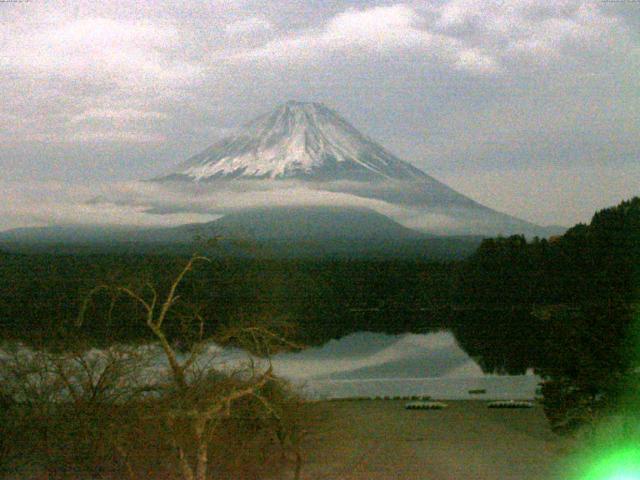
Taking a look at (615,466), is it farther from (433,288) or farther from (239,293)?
(433,288)

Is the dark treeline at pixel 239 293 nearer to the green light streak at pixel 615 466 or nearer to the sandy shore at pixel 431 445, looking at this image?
the sandy shore at pixel 431 445

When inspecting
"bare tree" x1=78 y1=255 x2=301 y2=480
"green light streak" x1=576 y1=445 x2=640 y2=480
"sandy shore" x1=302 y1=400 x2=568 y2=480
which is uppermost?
"bare tree" x1=78 y1=255 x2=301 y2=480

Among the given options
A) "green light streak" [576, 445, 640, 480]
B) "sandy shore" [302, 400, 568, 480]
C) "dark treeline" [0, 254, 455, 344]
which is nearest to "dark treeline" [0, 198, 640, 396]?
"dark treeline" [0, 254, 455, 344]

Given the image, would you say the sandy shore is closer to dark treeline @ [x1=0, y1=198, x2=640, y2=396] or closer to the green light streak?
the green light streak

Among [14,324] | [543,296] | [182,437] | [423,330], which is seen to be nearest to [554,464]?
[182,437]

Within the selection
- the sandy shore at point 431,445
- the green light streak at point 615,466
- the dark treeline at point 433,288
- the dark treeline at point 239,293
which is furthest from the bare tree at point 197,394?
the dark treeline at point 433,288

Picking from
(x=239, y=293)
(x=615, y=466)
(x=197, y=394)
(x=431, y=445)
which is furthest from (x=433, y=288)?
(x=197, y=394)

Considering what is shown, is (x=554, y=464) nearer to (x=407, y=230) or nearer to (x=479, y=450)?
(x=479, y=450)

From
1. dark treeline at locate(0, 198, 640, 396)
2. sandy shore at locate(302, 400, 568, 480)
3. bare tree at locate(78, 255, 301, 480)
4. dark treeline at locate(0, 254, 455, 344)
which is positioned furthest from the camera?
dark treeline at locate(0, 198, 640, 396)
